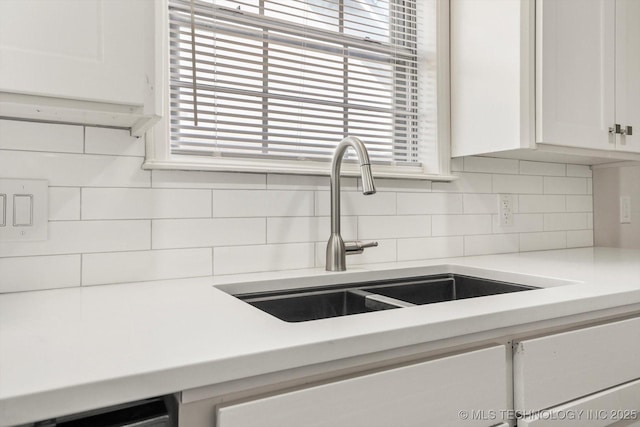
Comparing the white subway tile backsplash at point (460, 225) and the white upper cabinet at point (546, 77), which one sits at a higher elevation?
the white upper cabinet at point (546, 77)

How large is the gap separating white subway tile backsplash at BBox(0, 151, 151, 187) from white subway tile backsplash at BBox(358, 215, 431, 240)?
699 millimetres

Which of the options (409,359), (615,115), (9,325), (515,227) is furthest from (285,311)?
(615,115)

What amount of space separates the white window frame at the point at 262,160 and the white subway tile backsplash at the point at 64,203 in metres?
0.18

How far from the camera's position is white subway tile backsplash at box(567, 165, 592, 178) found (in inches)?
81.5

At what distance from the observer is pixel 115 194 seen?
1.16m

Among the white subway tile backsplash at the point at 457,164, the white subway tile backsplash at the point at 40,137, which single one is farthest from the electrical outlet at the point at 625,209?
the white subway tile backsplash at the point at 40,137

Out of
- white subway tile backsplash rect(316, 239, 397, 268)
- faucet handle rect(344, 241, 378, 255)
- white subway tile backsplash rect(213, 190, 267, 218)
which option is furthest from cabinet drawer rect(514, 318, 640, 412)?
white subway tile backsplash rect(213, 190, 267, 218)

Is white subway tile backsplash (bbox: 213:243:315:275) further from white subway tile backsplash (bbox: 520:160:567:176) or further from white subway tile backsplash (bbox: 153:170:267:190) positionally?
white subway tile backsplash (bbox: 520:160:567:176)

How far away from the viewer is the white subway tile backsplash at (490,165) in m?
1.75

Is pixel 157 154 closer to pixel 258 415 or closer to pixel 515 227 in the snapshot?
pixel 258 415

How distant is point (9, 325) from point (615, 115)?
74.5 inches

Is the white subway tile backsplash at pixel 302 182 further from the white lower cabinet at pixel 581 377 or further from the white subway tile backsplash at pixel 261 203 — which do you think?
the white lower cabinet at pixel 581 377

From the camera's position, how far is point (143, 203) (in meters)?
1.19

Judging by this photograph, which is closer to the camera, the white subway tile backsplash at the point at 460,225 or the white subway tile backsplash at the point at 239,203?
the white subway tile backsplash at the point at 239,203
